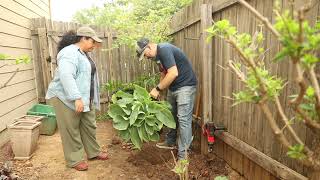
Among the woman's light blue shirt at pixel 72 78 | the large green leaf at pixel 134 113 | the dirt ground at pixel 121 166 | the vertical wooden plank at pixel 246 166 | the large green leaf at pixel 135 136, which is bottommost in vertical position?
the dirt ground at pixel 121 166

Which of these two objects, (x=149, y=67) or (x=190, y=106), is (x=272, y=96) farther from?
(x=149, y=67)

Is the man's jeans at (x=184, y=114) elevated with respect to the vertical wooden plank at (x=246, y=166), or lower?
elevated

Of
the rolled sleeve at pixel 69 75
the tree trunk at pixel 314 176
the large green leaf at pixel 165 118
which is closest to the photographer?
the tree trunk at pixel 314 176

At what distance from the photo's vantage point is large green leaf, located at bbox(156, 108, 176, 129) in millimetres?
3926

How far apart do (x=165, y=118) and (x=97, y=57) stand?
382cm

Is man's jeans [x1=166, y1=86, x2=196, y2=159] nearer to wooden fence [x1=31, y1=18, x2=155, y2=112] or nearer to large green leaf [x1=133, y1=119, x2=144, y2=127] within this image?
large green leaf [x1=133, y1=119, x2=144, y2=127]

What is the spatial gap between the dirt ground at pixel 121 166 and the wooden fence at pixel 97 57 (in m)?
2.43

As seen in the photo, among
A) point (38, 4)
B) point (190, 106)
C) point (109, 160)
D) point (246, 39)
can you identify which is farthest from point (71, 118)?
point (38, 4)

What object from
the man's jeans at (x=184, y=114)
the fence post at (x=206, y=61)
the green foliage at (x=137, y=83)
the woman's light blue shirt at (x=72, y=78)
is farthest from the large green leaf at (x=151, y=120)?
the green foliage at (x=137, y=83)

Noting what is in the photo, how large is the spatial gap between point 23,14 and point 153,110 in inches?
162

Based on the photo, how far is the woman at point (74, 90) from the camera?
373cm

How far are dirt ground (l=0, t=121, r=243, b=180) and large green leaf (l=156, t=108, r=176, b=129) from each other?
53 centimetres

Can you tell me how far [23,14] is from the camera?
6.25 m

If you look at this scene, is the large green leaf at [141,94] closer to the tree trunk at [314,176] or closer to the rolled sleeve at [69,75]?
the rolled sleeve at [69,75]
